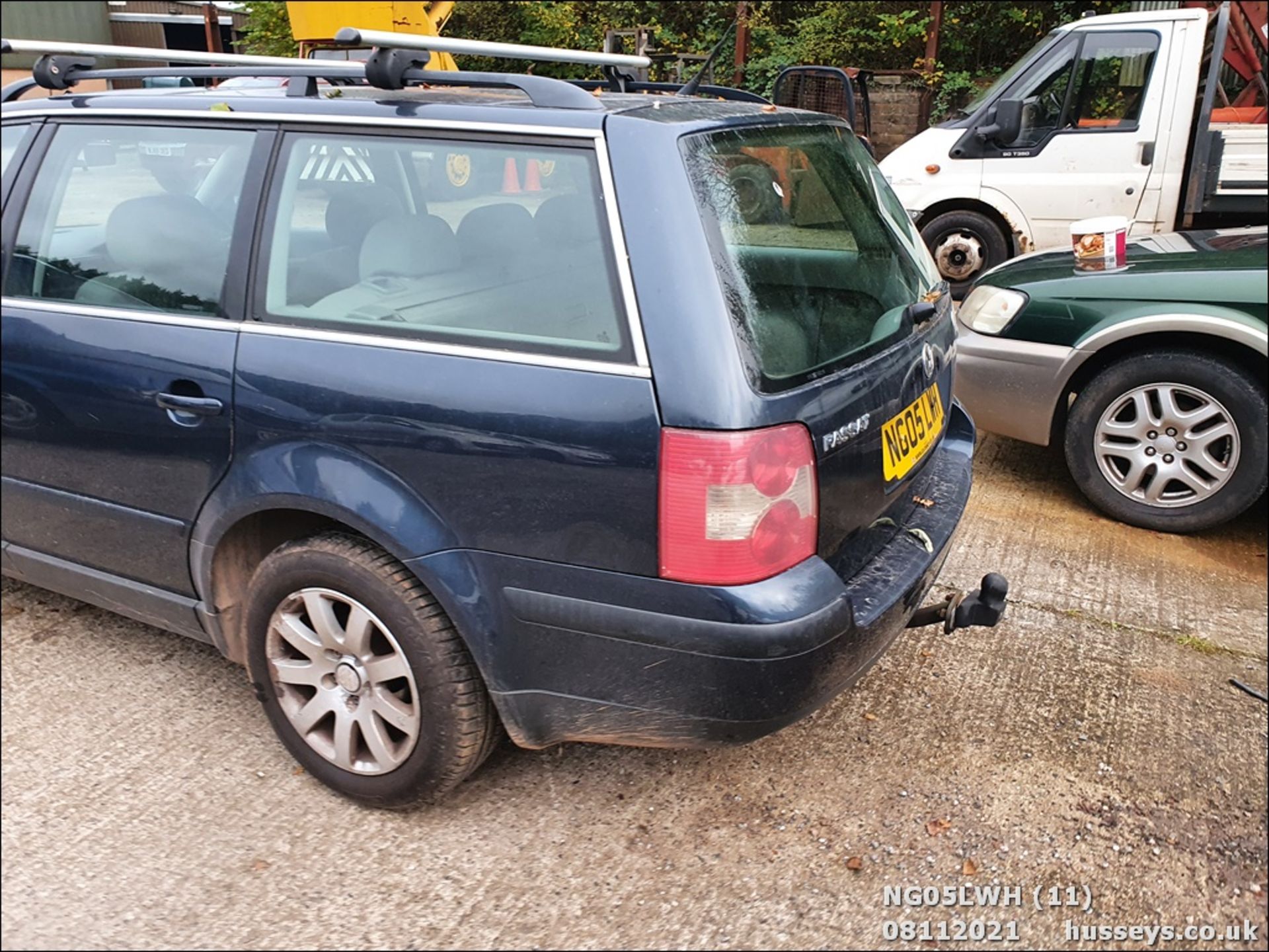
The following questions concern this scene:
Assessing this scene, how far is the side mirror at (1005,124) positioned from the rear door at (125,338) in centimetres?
643

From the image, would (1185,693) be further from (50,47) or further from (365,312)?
(50,47)

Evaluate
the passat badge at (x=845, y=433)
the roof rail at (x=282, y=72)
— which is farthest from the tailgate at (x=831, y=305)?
the roof rail at (x=282, y=72)

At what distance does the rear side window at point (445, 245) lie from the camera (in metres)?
2.13

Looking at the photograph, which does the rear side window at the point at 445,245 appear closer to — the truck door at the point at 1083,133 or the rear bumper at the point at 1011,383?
the rear bumper at the point at 1011,383

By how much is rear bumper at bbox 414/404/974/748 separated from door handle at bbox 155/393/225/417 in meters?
0.65

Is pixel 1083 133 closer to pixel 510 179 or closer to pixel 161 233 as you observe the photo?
pixel 510 179

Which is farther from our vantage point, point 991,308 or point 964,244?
point 964,244

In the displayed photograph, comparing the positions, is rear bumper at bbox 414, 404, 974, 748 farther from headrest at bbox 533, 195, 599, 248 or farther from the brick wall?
the brick wall

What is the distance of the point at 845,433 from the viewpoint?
7.24ft

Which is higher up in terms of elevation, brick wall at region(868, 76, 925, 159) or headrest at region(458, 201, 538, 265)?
headrest at region(458, 201, 538, 265)

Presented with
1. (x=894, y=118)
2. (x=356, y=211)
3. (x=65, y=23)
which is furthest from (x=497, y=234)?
(x=894, y=118)

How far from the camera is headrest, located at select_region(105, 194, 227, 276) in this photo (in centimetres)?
253

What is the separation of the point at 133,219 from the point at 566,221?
1262mm

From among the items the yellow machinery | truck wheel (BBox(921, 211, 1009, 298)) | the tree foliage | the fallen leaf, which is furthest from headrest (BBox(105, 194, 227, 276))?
the tree foliage
